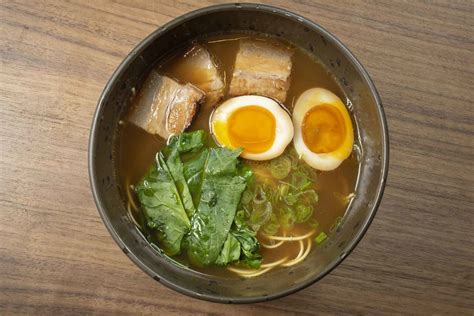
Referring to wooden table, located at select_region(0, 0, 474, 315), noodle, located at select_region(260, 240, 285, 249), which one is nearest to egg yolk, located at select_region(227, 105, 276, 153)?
noodle, located at select_region(260, 240, 285, 249)

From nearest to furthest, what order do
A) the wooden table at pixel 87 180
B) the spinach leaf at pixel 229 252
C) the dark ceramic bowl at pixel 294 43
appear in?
the dark ceramic bowl at pixel 294 43, the spinach leaf at pixel 229 252, the wooden table at pixel 87 180

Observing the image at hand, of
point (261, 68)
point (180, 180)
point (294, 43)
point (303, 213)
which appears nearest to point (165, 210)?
point (180, 180)

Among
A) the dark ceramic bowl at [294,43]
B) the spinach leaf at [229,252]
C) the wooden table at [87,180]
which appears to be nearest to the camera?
the dark ceramic bowl at [294,43]

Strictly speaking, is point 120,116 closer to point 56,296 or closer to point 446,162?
point 56,296

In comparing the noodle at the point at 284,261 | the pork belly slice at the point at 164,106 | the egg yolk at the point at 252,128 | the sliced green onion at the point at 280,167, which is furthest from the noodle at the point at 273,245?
the pork belly slice at the point at 164,106

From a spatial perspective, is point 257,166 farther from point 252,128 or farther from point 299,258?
point 299,258

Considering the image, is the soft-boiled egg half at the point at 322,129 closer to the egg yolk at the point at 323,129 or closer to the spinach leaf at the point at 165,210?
the egg yolk at the point at 323,129
